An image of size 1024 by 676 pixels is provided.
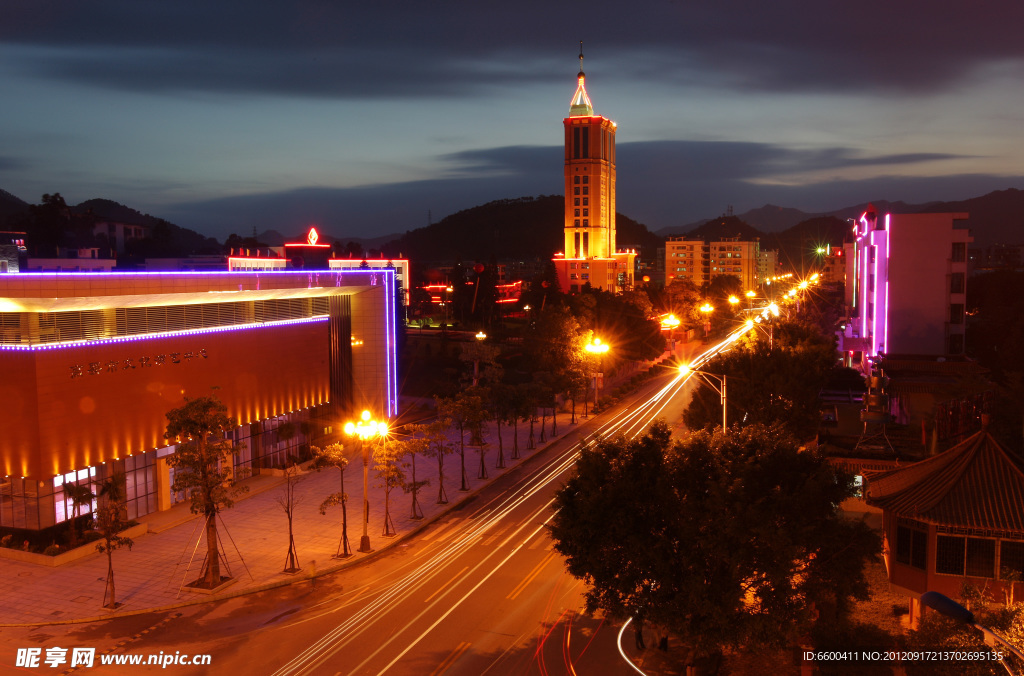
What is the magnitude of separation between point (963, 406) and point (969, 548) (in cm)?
734

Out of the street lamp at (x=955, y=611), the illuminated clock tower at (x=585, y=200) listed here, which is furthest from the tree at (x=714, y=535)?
the illuminated clock tower at (x=585, y=200)

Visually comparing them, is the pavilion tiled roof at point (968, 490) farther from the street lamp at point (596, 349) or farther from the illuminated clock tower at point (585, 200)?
the illuminated clock tower at point (585, 200)

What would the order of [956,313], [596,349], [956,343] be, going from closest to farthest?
[956,343], [956,313], [596,349]

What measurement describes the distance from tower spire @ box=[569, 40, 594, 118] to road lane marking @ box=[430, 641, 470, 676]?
390 ft

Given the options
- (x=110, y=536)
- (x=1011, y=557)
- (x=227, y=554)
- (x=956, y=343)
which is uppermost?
(x=956, y=343)

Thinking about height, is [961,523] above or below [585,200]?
below

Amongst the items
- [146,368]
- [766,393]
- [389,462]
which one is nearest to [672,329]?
[766,393]

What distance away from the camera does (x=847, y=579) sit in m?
15.5

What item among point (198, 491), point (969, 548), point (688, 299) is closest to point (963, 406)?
point (969, 548)

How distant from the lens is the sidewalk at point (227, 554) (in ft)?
71.5

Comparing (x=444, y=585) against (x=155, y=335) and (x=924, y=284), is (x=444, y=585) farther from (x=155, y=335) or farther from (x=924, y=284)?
(x=924, y=284)

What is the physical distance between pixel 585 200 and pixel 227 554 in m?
110

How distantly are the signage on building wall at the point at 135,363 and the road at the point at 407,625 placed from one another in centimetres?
985

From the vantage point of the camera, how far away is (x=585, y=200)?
12938 cm
